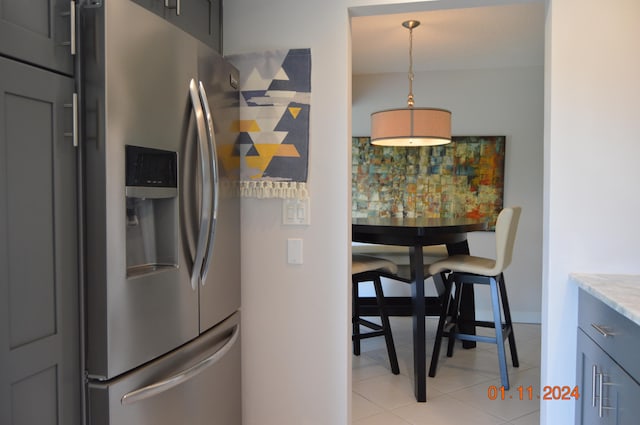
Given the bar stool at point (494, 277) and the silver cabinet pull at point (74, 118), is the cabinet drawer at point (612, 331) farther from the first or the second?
the silver cabinet pull at point (74, 118)

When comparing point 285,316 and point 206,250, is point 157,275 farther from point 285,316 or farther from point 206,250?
point 285,316

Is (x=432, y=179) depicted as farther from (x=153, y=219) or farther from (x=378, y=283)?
(x=153, y=219)

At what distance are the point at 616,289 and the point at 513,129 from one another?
10.5 ft

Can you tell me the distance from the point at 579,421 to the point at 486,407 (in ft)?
3.64

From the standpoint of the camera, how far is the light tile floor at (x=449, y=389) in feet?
8.51

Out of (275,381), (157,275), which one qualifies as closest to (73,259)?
(157,275)

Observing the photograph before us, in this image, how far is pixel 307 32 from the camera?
197 centimetres

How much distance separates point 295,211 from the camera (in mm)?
1999

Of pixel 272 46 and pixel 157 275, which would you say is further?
pixel 272 46

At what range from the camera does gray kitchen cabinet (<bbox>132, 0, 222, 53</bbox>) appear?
5.16 ft

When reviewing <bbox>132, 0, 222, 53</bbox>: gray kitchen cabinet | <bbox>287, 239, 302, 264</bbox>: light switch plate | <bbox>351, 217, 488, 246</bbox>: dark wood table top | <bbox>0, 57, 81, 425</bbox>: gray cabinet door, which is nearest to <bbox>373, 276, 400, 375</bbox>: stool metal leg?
<bbox>351, 217, 488, 246</bbox>: dark wood table top

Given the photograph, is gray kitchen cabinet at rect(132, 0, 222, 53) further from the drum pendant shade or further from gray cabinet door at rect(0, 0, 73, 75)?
the drum pendant shade

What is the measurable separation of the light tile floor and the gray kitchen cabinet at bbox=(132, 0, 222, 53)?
211cm

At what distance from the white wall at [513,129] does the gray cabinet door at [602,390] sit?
2846 mm
